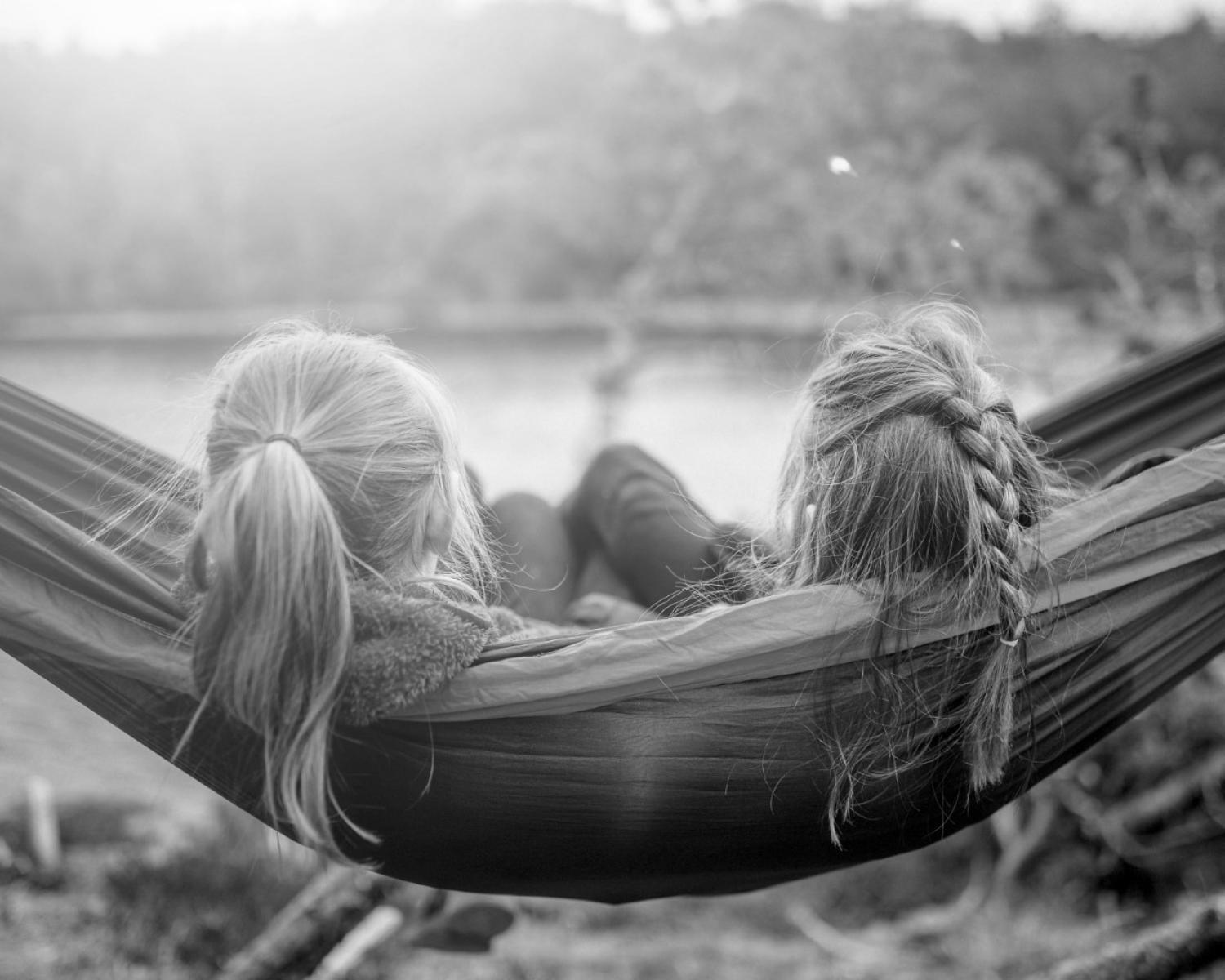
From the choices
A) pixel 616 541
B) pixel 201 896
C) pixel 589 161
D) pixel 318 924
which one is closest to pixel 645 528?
pixel 616 541

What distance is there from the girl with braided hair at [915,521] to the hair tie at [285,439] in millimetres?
487

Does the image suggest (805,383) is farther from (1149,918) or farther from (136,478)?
(1149,918)

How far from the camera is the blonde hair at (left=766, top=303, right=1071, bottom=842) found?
0.93 m

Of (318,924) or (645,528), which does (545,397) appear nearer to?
(318,924)

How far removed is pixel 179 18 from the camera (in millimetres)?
6746

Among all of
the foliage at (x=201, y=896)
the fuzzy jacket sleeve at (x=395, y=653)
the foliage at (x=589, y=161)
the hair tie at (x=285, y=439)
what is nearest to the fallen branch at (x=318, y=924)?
the foliage at (x=201, y=896)

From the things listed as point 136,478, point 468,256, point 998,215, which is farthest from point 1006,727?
point 468,256

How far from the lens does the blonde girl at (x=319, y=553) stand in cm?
82

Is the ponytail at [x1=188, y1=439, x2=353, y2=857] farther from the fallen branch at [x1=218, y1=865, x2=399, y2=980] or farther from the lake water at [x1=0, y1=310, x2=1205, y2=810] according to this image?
the lake water at [x1=0, y1=310, x2=1205, y2=810]

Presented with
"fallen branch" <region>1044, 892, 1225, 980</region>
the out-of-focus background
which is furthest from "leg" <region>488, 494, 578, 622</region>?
"fallen branch" <region>1044, 892, 1225, 980</region>

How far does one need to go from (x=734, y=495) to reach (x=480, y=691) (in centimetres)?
554

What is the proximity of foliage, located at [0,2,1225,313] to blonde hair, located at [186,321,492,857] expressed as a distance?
70.9 inches

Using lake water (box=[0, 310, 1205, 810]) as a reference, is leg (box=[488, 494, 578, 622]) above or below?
below

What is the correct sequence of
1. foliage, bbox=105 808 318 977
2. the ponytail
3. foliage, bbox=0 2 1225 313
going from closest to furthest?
the ponytail → foliage, bbox=105 808 318 977 → foliage, bbox=0 2 1225 313
